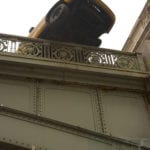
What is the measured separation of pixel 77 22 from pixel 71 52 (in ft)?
5.53

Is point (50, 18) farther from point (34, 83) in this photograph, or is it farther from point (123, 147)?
point (123, 147)

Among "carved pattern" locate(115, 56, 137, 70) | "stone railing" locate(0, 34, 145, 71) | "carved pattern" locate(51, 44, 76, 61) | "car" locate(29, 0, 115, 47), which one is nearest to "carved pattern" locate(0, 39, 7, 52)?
"stone railing" locate(0, 34, 145, 71)

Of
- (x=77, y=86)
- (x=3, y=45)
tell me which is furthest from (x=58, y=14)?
(x=77, y=86)

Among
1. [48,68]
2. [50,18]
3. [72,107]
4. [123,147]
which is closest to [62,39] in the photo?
[50,18]

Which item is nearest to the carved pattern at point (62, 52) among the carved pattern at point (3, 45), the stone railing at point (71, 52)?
the stone railing at point (71, 52)

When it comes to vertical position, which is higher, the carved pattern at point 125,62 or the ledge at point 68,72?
the carved pattern at point 125,62

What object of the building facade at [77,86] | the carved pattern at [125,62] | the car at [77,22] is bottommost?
the building facade at [77,86]

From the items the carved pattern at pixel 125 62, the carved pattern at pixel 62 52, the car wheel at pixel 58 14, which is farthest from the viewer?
the car wheel at pixel 58 14

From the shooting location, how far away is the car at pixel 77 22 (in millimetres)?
13648

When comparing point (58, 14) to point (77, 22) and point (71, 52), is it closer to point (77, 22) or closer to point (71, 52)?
point (77, 22)

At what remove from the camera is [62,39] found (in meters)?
13.9

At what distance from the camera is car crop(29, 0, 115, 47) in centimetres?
1365

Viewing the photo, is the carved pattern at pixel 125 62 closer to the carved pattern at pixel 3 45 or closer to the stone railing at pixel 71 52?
the stone railing at pixel 71 52

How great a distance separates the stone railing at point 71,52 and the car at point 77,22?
47.1 inches
